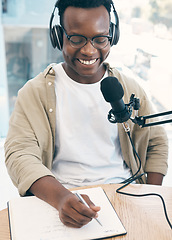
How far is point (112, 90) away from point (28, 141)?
0.42 m

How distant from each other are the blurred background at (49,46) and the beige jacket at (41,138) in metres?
0.74

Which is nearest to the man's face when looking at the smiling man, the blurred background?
the smiling man

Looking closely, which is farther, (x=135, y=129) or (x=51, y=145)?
(x=135, y=129)

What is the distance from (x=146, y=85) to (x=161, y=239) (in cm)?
141

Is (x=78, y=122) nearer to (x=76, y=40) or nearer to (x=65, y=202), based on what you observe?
(x=76, y=40)

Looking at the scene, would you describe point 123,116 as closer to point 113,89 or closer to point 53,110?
point 113,89

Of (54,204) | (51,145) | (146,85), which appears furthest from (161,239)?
(146,85)

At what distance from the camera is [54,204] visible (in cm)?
81

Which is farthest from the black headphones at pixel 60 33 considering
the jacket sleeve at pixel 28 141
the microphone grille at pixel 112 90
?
the microphone grille at pixel 112 90

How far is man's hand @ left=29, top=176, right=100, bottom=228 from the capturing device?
73 cm

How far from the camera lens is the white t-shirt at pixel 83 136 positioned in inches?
44.2

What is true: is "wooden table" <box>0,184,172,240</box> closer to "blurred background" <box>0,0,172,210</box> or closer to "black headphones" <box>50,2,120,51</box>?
"black headphones" <box>50,2,120,51</box>

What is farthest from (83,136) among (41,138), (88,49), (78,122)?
(88,49)

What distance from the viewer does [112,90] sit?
30.0 inches
